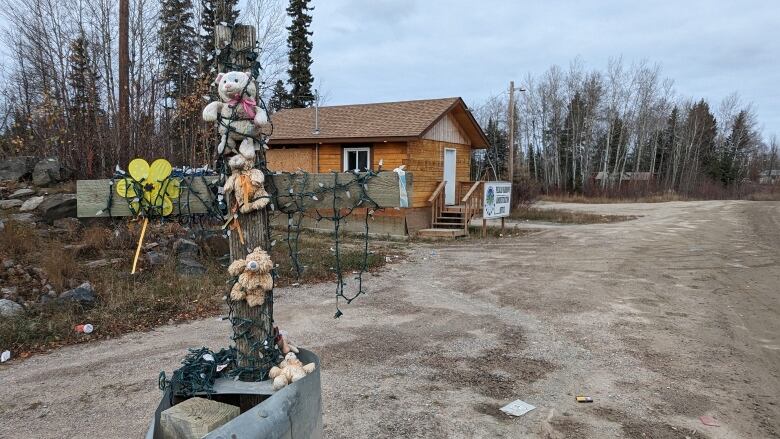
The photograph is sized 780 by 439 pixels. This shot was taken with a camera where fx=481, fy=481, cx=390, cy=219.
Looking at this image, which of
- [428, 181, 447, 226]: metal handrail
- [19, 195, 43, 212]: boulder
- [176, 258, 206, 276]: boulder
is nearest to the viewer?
[176, 258, 206, 276]: boulder

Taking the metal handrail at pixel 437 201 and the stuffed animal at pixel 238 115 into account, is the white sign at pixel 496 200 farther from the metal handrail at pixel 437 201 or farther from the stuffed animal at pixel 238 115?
the stuffed animal at pixel 238 115

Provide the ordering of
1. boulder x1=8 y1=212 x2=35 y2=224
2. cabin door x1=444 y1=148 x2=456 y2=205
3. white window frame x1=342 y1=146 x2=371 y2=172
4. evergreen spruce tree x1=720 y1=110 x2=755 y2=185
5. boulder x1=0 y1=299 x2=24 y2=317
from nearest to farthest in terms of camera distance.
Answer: boulder x1=0 y1=299 x2=24 y2=317
boulder x1=8 y1=212 x2=35 y2=224
white window frame x1=342 y1=146 x2=371 y2=172
cabin door x1=444 y1=148 x2=456 y2=205
evergreen spruce tree x1=720 y1=110 x2=755 y2=185

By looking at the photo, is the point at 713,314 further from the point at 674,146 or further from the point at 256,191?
the point at 674,146

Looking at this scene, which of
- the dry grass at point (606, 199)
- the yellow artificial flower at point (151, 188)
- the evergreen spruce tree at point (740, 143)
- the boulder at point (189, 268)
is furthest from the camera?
the evergreen spruce tree at point (740, 143)

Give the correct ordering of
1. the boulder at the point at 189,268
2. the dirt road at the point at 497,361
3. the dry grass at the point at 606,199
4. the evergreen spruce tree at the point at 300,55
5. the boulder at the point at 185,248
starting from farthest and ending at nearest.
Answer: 1. the dry grass at the point at 606,199
2. the evergreen spruce tree at the point at 300,55
3. the boulder at the point at 185,248
4. the boulder at the point at 189,268
5. the dirt road at the point at 497,361

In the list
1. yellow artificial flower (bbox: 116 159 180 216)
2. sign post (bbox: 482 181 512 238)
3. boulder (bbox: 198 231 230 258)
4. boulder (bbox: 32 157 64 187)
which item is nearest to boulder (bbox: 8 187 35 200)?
boulder (bbox: 32 157 64 187)

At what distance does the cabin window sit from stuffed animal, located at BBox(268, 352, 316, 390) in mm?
13757

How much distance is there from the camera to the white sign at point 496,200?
50.7 feet

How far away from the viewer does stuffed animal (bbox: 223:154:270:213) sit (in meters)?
2.13

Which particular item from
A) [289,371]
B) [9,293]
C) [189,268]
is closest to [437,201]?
[189,268]

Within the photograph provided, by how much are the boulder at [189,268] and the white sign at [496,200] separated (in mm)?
9626

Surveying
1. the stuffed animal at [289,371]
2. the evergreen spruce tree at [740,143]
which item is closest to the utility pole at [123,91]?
the stuffed animal at [289,371]

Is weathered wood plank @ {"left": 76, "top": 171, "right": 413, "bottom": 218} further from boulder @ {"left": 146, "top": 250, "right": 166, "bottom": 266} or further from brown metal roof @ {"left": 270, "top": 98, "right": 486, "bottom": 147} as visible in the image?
brown metal roof @ {"left": 270, "top": 98, "right": 486, "bottom": 147}

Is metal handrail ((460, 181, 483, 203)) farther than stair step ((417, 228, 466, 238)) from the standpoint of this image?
Yes
